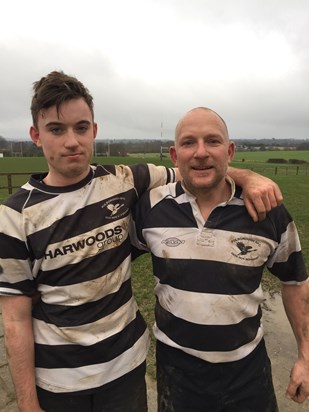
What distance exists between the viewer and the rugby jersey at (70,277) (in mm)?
1693

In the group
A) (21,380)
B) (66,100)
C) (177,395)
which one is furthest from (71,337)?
(66,100)

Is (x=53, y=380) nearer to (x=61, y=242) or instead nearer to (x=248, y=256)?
(x=61, y=242)

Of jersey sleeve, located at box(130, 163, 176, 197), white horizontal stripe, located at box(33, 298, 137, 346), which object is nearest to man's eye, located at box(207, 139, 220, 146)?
jersey sleeve, located at box(130, 163, 176, 197)

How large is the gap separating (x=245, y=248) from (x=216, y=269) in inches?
8.3

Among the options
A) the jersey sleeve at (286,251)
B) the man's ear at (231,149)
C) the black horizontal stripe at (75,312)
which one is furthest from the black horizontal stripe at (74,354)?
the man's ear at (231,149)

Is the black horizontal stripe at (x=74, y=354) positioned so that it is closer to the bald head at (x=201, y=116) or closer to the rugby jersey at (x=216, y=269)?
the rugby jersey at (x=216, y=269)

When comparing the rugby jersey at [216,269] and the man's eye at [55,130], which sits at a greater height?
the man's eye at [55,130]

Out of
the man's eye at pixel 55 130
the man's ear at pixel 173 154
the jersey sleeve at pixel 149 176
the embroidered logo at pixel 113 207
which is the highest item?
the man's eye at pixel 55 130

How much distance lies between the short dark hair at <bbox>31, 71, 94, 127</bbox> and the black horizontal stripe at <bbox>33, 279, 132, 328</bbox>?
1.04 metres

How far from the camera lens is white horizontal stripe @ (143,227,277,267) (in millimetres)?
1804

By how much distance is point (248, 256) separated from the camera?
183cm

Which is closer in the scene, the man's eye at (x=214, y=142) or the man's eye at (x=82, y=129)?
the man's eye at (x=82, y=129)

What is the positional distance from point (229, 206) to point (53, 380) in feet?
4.60

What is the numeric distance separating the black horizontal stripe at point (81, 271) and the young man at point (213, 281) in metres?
0.30
